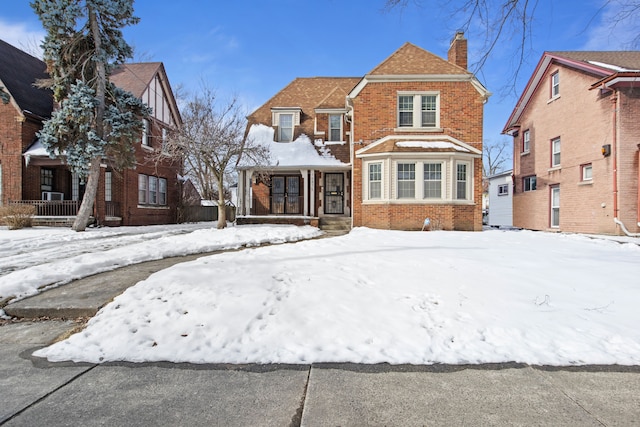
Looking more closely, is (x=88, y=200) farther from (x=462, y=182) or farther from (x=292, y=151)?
(x=462, y=182)

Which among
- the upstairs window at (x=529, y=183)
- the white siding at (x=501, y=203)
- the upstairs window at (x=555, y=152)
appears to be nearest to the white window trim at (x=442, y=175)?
the upstairs window at (x=555, y=152)

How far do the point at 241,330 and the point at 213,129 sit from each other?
37.4 feet

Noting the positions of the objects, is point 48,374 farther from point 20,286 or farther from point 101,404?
point 20,286

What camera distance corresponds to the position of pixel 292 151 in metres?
17.0

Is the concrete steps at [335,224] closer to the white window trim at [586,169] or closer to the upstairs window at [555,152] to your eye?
the white window trim at [586,169]

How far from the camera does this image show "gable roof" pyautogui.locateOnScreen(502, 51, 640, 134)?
43.5 ft

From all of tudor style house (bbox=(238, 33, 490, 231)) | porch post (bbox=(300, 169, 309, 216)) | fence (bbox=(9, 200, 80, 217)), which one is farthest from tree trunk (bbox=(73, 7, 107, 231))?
porch post (bbox=(300, 169, 309, 216))

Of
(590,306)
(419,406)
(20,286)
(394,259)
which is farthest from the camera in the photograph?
(394,259)

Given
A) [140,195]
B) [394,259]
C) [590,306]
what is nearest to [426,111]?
[394,259]

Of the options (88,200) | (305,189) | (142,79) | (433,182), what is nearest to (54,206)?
(88,200)

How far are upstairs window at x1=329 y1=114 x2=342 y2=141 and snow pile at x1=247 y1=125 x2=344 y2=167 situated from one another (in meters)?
1.05

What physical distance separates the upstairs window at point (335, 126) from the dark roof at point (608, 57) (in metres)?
10.7

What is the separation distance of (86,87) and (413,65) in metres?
13.5

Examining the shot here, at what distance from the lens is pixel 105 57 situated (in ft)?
45.5
